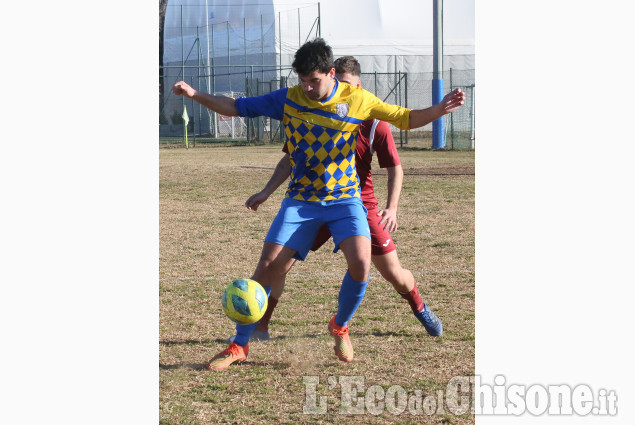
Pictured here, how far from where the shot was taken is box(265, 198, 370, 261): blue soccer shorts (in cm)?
456

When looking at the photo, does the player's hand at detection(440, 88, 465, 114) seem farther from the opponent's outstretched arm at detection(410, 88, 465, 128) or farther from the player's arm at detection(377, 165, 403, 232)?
the player's arm at detection(377, 165, 403, 232)

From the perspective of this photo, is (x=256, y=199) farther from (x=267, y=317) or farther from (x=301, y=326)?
(x=301, y=326)

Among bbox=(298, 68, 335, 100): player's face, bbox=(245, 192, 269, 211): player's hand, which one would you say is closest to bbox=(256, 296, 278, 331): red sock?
bbox=(245, 192, 269, 211): player's hand

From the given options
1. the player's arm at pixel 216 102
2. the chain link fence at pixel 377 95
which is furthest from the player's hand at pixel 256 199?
the chain link fence at pixel 377 95

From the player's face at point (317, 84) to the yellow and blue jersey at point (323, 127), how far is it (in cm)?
5

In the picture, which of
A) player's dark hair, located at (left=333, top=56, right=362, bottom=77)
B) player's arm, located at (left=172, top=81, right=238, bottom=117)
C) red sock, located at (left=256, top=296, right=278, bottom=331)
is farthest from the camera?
red sock, located at (left=256, top=296, right=278, bottom=331)

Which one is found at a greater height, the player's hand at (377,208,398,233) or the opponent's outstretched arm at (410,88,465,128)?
the opponent's outstretched arm at (410,88,465,128)

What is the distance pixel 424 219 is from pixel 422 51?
1101 inches

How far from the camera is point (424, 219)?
9.95 meters

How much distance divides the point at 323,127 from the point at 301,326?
151cm

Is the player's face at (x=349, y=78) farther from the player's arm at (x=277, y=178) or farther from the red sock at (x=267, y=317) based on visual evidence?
the red sock at (x=267, y=317)

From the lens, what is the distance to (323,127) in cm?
454

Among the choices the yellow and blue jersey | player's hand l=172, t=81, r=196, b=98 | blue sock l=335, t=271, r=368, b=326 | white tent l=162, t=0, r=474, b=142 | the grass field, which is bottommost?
the grass field

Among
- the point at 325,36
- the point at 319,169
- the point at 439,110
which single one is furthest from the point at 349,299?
the point at 325,36
